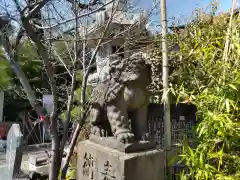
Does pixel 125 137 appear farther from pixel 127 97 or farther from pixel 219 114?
pixel 219 114

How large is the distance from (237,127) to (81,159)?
1.98 m

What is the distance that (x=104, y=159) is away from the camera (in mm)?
2803

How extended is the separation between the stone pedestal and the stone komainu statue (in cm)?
20

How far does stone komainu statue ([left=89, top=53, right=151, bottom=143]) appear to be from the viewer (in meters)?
2.88

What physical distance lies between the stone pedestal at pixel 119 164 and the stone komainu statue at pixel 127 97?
0.20 meters

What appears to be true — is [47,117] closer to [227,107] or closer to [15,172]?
[227,107]

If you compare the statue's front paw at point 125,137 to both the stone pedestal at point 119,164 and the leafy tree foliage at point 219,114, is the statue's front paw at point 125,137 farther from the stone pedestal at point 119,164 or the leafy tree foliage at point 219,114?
the leafy tree foliage at point 219,114

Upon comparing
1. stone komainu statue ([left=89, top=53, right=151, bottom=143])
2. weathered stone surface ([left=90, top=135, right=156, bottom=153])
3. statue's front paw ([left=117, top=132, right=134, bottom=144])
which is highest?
stone komainu statue ([left=89, top=53, right=151, bottom=143])

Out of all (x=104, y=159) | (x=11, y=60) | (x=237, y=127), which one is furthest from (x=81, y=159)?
(x=237, y=127)

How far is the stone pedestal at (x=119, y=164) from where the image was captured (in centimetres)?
254

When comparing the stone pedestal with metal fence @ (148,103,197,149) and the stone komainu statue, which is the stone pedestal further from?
metal fence @ (148,103,197,149)

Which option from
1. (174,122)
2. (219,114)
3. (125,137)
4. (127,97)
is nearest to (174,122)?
(174,122)

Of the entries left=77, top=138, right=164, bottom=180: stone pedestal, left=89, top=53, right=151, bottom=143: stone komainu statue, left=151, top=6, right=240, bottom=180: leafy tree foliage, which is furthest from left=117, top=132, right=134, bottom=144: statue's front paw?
left=151, top=6, right=240, bottom=180: leafy tree foliage

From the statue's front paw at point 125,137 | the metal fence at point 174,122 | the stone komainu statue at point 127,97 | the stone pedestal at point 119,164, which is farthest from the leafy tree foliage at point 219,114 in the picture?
the metal fence at point 174,122
